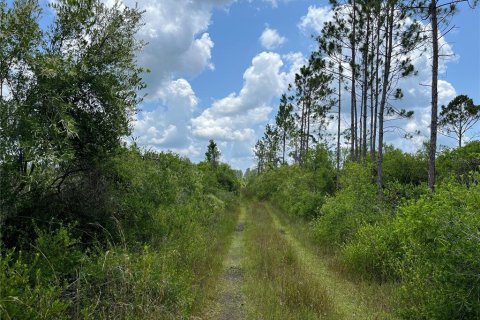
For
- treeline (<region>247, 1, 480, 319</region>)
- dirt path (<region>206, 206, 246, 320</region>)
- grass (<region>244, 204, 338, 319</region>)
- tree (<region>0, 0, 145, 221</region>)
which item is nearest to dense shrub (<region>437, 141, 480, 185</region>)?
treeline (<region>247, 1, 480, 319</region>)

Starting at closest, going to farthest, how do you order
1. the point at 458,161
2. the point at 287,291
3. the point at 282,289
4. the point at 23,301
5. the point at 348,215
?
the point at 23,301 → the point at 287,291 → the point at 282,289 → the point at 348,215 → the point at 458,161

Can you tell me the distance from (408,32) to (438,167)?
5763 millimetres

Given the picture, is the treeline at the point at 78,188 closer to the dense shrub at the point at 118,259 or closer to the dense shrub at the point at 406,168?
the dense shrub at the point at 118,259

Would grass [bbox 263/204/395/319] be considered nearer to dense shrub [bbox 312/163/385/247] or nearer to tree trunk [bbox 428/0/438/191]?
dense shrub [bbox 312/163/385/247]

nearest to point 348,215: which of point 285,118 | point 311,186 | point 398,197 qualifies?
point 398,197

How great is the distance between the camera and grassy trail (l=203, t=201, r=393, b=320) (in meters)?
7.11

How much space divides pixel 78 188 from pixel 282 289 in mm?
4845

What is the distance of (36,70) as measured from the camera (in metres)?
7.05

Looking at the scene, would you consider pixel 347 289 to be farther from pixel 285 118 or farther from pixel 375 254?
pixel 285 118

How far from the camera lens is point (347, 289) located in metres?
8.79

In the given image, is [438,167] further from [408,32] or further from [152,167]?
[152,167]

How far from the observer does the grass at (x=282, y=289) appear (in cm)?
701

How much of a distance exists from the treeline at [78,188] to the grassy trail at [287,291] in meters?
0.72

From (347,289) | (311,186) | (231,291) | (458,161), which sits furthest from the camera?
(311,186)
